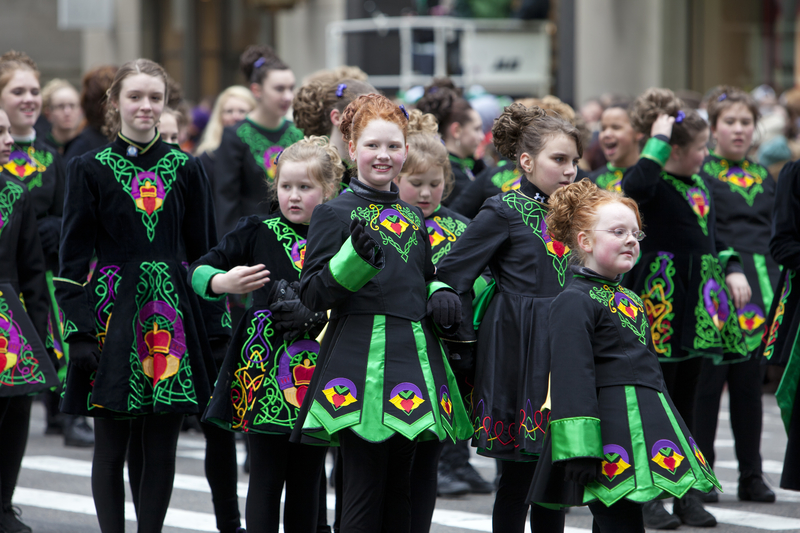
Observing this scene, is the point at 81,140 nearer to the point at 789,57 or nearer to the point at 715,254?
the point at 715,254

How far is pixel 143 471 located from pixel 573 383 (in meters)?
1.98

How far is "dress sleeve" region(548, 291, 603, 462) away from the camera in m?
3.80

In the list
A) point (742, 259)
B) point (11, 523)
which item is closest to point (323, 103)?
point (11, 523)

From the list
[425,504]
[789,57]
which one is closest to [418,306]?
[425,504]

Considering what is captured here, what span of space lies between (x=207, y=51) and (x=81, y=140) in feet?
43.5

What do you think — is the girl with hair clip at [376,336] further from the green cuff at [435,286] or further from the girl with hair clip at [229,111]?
the girl with hair clip at [229,111]

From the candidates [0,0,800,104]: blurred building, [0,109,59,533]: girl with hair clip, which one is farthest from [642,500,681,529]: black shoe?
[0,0,800,104]: blurred building

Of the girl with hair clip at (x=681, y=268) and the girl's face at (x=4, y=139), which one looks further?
the girl with hair clip at (x=681, y=268)

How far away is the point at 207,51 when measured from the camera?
20.7 meters

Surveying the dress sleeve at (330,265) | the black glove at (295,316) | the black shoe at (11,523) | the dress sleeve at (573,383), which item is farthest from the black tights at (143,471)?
the dress sleeve at (573,383)

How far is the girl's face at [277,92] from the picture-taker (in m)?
7.27

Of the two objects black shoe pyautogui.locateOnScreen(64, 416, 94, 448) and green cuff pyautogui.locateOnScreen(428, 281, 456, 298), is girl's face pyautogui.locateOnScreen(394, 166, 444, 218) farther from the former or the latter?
black shoe pyautogui.locateOnScreen(64, 416, 94, 448)

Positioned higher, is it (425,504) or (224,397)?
(224,397)

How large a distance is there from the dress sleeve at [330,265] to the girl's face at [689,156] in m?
2.49
